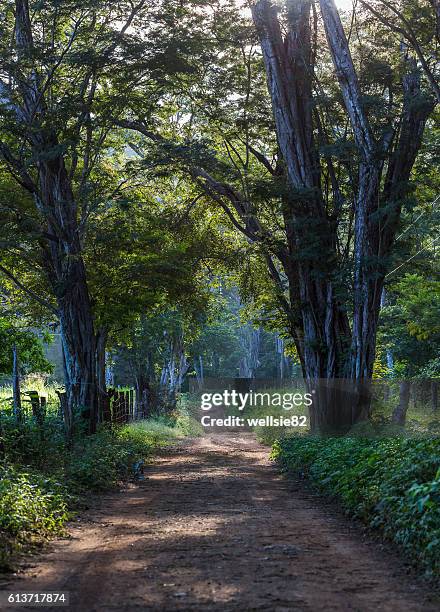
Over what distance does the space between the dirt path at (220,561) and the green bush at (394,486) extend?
27 cm

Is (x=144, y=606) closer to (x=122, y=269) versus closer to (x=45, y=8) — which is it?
(x=45, y=8)

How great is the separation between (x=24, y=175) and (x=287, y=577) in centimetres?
1402

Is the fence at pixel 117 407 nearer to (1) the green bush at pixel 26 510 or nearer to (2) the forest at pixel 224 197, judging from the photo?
(2) the forest at pixel 224 197

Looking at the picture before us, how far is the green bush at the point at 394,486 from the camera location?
24.7ft

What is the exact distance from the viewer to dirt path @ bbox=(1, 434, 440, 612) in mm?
6184

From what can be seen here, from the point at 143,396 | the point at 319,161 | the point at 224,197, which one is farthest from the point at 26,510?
the point at 143,396

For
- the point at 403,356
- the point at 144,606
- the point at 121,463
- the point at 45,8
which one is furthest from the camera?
the point at 403,356

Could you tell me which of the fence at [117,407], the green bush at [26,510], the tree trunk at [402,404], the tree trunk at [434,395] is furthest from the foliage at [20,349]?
the tree trunk at [434,395]

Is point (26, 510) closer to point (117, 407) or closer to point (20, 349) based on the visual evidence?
point (20, 349)

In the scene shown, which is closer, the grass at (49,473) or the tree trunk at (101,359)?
the grass at (49,473)

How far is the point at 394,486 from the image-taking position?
9172 millimetres

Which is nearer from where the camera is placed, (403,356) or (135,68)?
(135,68)

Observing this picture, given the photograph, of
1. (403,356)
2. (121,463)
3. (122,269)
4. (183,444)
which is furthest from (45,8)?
(403,356)

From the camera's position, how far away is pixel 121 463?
52.5 ft
